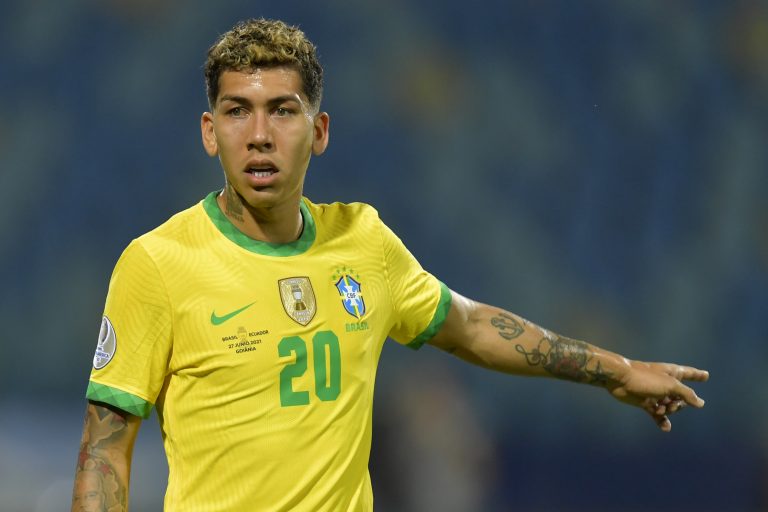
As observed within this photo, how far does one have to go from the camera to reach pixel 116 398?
236 centimetres

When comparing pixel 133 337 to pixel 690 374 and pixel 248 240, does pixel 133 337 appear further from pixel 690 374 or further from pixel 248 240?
pixel 690 374

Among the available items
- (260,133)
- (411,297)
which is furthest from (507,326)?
(260,133)

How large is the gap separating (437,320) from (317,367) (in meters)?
0.45

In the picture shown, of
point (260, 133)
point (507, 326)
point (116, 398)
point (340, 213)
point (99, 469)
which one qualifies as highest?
point (260, 133)

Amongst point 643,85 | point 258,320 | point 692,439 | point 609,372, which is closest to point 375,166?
point 643,85

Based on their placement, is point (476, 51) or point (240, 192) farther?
point (476, 51)

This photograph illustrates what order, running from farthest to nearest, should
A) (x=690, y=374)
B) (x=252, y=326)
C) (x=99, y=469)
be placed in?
(x=690, y=374) < (x=252, y=326) < (x=99, y=469)

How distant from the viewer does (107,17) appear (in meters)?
5.86

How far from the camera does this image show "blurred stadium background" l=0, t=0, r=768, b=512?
554 cm

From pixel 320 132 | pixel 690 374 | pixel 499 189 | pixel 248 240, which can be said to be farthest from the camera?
pixel 499 189

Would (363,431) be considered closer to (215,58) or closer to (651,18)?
(215,58)

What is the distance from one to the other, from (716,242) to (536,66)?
135 cm

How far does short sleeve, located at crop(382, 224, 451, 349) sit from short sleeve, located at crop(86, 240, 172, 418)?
62 centimetres

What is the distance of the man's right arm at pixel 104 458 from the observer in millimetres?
2348
